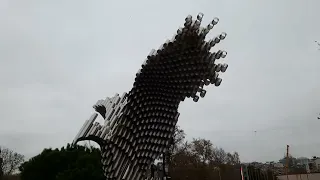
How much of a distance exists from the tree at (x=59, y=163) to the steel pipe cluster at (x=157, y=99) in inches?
321

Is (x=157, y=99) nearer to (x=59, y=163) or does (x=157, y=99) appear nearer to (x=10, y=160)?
(x=59, y=163)

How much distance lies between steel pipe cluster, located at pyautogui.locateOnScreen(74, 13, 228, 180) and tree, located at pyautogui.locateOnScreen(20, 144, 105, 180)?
8.15 meters

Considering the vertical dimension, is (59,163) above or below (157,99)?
below

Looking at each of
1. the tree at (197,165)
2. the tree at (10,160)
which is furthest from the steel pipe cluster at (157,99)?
the tree at (10,160)

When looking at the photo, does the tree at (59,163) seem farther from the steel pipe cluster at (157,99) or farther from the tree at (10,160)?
the tree at (10,160)

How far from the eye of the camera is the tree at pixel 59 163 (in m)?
26.2

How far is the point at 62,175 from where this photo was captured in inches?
978

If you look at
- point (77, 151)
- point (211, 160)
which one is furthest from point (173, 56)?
point (211, 160)

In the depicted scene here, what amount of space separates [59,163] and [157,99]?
13552 mm

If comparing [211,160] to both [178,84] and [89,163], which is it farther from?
[178,84]

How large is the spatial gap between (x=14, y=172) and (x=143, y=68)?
44188 millimetres

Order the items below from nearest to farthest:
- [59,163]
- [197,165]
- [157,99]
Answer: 1. [157,99]
2. [59,163]
3. [197,165]

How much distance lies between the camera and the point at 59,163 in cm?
2806

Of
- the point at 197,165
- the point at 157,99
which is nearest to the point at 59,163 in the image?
the point at 157,99
